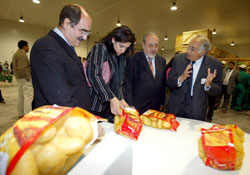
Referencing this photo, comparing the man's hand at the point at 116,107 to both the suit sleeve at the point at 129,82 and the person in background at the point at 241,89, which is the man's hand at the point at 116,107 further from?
the person in background at the point at 241,89

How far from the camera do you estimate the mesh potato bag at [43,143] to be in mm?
264

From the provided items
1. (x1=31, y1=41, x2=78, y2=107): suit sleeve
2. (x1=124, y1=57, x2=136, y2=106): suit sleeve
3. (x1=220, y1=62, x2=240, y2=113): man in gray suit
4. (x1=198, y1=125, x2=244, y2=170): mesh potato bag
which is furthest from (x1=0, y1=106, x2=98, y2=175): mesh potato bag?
(x1=220, y1=62, x2=240, y2=113): man in gray suit

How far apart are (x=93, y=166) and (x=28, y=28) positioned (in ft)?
39.1

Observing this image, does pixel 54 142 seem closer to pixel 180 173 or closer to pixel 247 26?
pixel 180 173

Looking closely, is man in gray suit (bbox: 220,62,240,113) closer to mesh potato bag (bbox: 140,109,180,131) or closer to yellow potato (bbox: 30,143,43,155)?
mesh potato bag (bbox: 140,109,180,131)

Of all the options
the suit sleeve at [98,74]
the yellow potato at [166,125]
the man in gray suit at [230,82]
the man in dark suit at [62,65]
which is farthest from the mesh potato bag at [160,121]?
the man in gray suit at [230,82]

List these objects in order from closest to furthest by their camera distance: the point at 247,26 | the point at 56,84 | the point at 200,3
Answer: the point at 56,84
the point at 200,3
the point at 247,26

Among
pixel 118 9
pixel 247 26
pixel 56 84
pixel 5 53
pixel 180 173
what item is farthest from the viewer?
pixel 5 53

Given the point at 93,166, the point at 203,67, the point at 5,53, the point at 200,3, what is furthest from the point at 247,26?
the point at 5,53

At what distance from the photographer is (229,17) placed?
19.3 ft

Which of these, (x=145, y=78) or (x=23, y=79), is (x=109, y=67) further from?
(x=23, y=79)

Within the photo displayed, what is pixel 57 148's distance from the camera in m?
0.31

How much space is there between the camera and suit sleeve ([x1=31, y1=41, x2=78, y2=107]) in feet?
2.55

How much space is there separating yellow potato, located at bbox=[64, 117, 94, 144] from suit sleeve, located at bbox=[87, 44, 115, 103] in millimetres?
737
